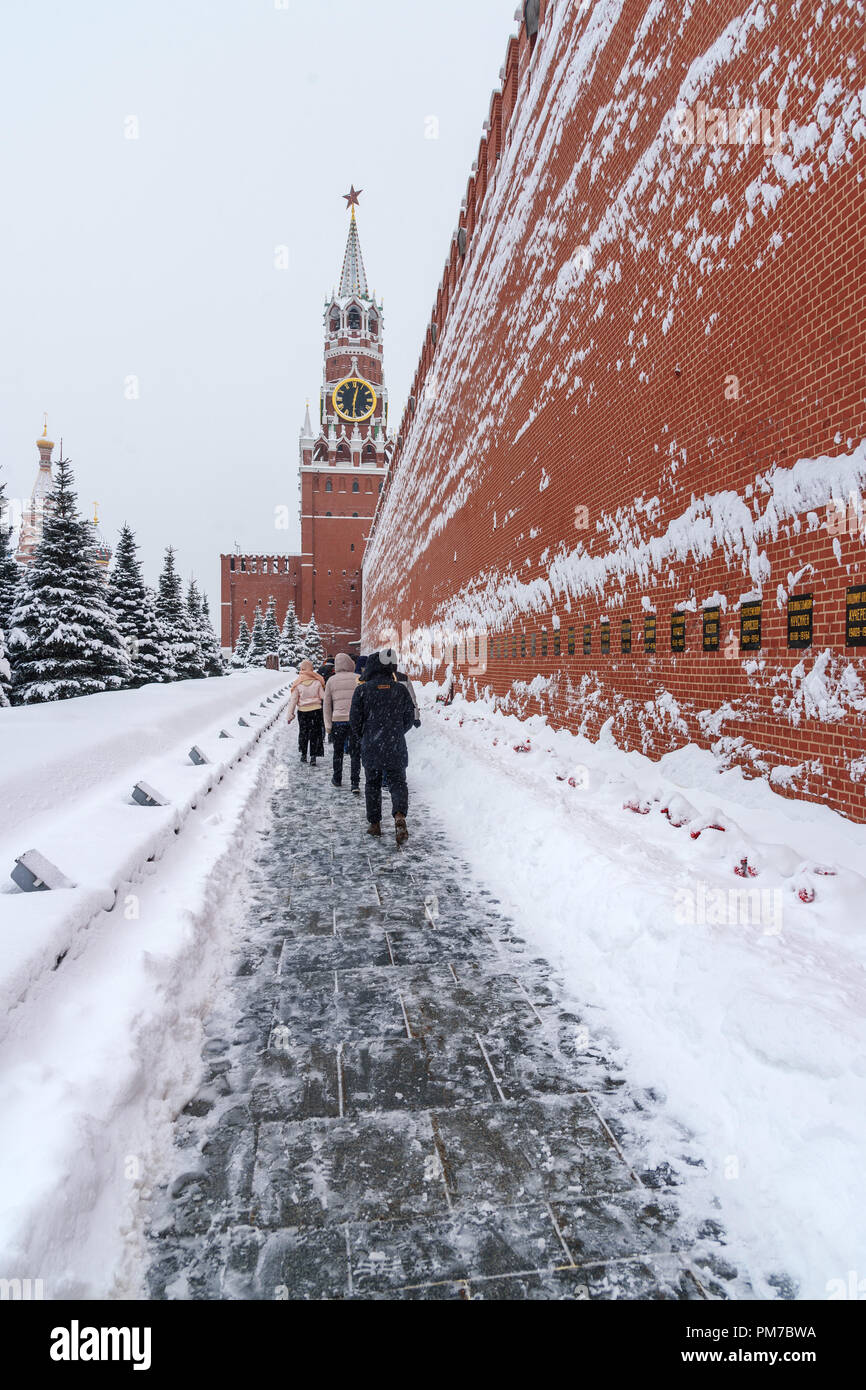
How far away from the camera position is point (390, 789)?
699 centimetres

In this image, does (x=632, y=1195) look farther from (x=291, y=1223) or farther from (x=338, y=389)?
(x=338, y=389)

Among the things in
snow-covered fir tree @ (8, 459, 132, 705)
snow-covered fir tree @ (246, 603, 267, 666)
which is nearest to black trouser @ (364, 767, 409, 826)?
snow-covered fir tree @ (8, 459, 132, 705)

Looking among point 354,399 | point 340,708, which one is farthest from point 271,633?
point 340,708

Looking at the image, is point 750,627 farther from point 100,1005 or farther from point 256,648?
point 256,648

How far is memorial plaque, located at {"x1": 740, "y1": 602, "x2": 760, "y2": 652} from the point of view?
4.62 metres

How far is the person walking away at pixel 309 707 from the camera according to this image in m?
11.3

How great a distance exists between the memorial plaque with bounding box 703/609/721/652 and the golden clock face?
8753 centimetres

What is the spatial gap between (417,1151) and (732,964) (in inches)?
57.4

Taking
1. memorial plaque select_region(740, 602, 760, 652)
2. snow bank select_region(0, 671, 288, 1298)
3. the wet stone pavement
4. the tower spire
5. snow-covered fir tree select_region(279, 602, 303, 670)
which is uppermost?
the tower spire

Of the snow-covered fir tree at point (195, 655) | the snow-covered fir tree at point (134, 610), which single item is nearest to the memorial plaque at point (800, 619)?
the snow-covered fir tree at point (134, 610)

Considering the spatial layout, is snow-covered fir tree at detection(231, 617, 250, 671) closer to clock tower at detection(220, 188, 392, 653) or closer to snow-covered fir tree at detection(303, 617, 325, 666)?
clock tower at detection(220, 188, 392, 653)

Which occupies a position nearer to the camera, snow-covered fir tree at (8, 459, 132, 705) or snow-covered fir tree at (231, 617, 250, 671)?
snow-covered fir tree at (8, 459, 132, 705)

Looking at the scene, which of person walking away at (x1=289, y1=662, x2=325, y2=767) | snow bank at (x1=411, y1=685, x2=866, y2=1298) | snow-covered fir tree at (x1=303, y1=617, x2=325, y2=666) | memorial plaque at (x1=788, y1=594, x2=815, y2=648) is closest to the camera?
snow bank at (x1=411, y1=685, x2=866, y2=1298)
